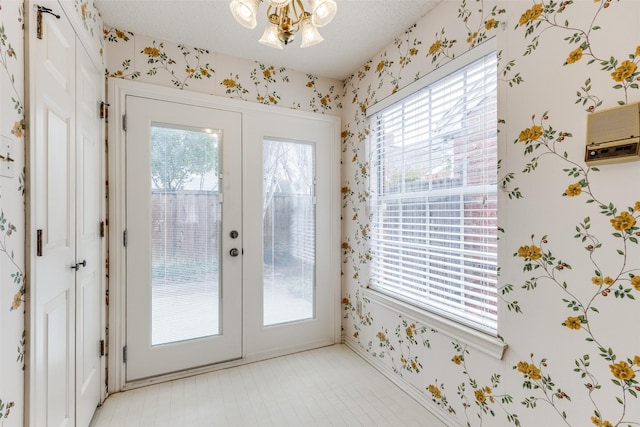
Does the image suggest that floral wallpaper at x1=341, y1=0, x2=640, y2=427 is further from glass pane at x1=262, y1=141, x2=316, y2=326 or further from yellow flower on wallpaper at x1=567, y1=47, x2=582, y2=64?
glass pane at x1=262, y1=141, x2=316, y2=326

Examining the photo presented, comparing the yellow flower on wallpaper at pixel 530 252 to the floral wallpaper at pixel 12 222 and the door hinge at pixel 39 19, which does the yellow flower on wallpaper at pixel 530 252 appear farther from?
the door hinge at pixel 39 19

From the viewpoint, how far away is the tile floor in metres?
1.73

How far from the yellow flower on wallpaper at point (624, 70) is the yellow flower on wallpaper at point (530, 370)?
1.20m

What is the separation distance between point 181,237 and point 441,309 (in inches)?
74.2

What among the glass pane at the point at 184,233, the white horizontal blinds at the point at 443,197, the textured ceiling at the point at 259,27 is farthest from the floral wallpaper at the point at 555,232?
the glass pane at the point at 184,233

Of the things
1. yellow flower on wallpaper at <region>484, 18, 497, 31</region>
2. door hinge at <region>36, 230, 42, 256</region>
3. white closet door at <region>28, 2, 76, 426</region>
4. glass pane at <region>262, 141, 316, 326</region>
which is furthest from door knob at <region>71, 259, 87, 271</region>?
yellow flower on wallpaper at <region>484, 18, 497, 31</region>

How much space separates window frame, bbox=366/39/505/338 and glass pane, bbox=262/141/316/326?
646 millimetres

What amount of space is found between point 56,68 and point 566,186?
2.21m

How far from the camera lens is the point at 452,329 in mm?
1660

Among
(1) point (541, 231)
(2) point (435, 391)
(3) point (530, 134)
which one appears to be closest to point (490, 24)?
(3) point (530, 134)

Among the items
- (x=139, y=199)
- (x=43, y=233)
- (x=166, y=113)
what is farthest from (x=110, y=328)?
(x=166, y=113)

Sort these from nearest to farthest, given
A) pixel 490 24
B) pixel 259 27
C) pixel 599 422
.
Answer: pixel 599 422 < pixel 490 24 < pixel 259 27

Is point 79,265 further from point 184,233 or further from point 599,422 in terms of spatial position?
point 599,422

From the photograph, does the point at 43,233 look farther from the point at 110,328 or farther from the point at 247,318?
the point at 247,318
